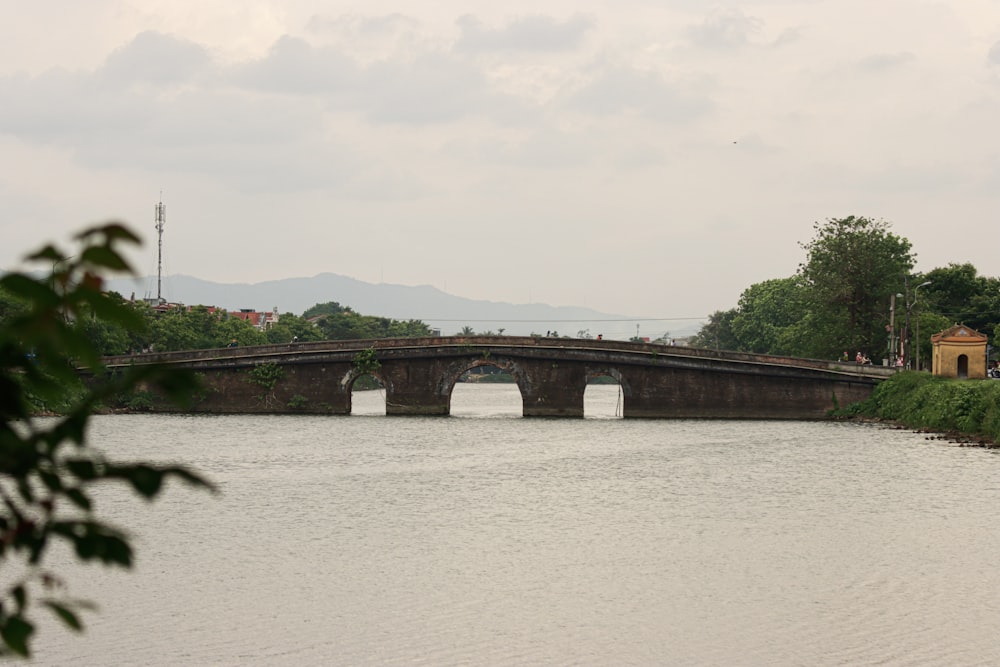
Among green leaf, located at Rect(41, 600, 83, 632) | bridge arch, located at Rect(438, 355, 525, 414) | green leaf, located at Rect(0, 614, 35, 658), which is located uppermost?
bridge arch, located at Rect(438, 355, 525, 414)

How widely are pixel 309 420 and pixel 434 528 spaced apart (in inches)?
1155

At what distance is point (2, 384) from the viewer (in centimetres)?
277

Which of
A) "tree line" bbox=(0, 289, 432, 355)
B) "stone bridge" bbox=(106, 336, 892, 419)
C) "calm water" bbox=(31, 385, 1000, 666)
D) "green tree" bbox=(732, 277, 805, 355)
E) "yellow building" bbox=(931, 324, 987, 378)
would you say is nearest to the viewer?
"calm water" bbox=(31, 385, 1000, 666)

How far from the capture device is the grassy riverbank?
44750 mm

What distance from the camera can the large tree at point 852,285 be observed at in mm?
65438

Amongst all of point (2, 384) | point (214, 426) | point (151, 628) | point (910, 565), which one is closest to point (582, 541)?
point (910, 565)

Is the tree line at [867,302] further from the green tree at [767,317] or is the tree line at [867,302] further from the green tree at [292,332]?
the green tree at [292,332]

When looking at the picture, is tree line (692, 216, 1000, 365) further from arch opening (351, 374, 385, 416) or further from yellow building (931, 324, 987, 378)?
arch opening (351, 374, 385, 416)

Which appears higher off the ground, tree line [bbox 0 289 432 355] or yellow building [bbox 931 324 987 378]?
tree line [bbox 0 289 432 355]

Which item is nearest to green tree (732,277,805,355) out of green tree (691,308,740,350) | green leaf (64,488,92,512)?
green tree (691,308,740,350)

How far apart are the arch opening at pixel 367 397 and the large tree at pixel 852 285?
2363cm

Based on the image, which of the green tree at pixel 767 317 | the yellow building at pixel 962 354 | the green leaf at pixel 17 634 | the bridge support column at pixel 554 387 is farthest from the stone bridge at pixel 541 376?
the green leaf at pixel 17 634

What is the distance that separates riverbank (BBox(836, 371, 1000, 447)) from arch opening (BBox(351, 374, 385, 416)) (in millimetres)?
23812

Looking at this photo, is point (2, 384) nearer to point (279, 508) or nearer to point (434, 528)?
point (434, 528)
